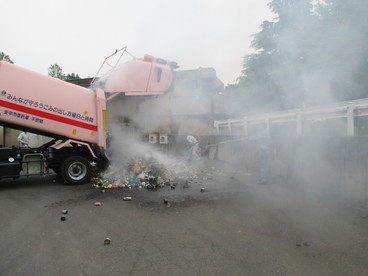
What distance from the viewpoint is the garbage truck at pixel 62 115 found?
16.7ft

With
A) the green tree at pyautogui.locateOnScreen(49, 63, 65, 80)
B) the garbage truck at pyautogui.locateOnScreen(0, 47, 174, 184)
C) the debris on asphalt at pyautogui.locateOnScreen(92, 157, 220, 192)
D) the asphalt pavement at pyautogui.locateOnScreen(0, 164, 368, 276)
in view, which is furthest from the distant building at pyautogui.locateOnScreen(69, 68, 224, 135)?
the green tree at pyautogui.locateOnScreen(49, 63, 65, 80)

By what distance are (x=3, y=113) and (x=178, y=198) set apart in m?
4.03

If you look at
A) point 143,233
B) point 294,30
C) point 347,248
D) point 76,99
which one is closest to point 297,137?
point 294,30

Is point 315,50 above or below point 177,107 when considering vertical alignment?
above

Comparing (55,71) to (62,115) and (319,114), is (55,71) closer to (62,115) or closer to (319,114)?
(62,115)

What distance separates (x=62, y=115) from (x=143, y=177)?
235cm

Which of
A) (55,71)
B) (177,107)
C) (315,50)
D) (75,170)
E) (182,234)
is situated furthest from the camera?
(55,71)

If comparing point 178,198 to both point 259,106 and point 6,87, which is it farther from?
point 259,106

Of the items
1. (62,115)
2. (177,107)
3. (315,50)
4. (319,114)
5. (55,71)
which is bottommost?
(319,114)

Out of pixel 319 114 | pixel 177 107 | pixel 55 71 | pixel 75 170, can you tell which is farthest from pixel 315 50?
pixel 55 71

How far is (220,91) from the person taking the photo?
10.2 metres

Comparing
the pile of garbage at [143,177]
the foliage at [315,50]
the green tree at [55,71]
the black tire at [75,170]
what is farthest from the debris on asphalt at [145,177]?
the green tree at [55,71]

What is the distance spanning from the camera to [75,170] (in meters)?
5.77

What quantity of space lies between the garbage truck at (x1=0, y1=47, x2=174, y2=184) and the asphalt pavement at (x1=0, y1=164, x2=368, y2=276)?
89 centimetres
